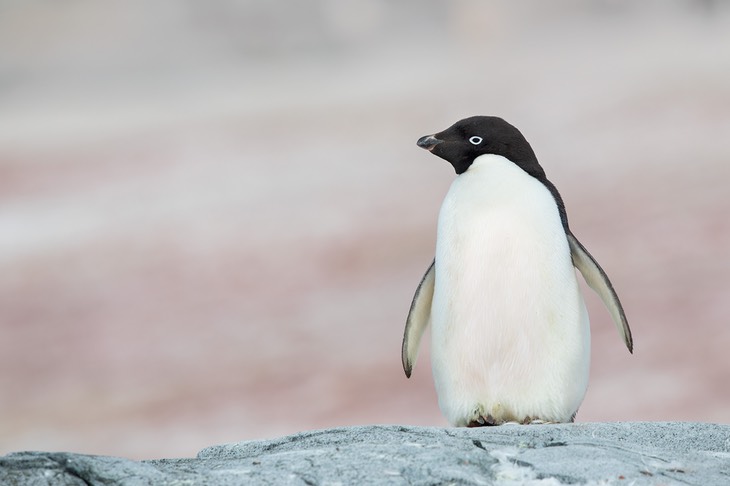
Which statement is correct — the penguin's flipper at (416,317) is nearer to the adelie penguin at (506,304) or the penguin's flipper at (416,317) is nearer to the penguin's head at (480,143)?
the adelie penguin at (506,304)

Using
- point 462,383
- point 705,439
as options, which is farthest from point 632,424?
point 462,383

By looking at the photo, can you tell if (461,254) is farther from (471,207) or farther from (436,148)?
(436,148)

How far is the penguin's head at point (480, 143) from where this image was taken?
4.50 m

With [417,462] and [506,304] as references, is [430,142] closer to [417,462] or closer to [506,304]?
[506,304]

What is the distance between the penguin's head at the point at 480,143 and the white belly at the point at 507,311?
0.51ft

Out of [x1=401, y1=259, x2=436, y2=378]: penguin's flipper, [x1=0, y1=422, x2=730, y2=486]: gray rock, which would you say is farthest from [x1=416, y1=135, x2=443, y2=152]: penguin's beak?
[x1=0, y1=422, x2=730, y2=486]: gray rock

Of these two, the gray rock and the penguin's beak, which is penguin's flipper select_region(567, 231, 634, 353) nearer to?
the penguin's beak

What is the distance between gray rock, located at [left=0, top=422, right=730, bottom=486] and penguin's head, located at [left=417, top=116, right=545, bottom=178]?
1.51 m

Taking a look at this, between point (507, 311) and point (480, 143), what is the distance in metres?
0.87

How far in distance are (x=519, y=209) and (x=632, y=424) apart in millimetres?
1100

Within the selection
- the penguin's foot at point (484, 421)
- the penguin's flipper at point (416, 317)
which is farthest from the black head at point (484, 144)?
the penguin's foot at point (484, 421)

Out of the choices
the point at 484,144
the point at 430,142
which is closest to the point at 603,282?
the point at 484,144

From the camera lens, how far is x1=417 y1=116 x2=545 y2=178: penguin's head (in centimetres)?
450

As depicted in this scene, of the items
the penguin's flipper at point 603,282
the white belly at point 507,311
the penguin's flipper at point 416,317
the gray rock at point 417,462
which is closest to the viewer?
the gray rock at point 417,462
